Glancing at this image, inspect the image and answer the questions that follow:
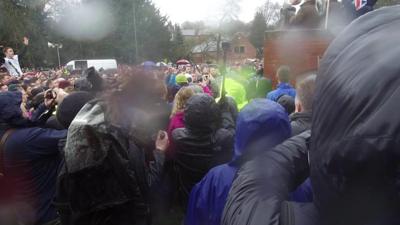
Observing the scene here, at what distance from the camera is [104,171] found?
2.36 meters

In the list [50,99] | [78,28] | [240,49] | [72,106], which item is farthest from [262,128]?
[78,28]

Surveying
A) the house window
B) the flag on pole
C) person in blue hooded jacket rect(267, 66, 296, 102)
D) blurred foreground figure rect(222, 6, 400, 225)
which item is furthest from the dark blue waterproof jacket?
the house window

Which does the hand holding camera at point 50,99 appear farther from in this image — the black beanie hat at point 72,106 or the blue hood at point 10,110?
the black beanie hat at point 72,106

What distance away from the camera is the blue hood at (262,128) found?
154 centimetres

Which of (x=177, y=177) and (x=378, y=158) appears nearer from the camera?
(x=378, y=158)

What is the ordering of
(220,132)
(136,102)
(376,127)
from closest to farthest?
(376,127), (136,102), (220,132)

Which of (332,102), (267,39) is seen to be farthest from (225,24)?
(332,102)

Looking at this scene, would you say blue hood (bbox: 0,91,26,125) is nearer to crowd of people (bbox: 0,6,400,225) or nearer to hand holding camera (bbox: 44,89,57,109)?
crowd of people (bbox: 0,6,400,225)

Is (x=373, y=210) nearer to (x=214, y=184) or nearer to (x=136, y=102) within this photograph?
(x=214, y=184)

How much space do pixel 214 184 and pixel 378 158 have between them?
1.60 meters

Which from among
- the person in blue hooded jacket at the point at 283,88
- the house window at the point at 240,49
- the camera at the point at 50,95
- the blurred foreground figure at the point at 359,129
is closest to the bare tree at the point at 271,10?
the person in blue hooded jacket at the point at 283,88

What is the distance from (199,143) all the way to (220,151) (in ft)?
0.72

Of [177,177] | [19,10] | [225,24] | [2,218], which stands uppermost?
[19,10]

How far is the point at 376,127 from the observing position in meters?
0.65
